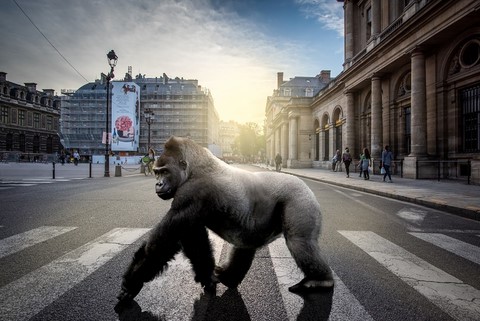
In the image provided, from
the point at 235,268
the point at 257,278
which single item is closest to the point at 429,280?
the point at 257,278

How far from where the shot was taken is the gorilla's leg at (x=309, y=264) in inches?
82.0

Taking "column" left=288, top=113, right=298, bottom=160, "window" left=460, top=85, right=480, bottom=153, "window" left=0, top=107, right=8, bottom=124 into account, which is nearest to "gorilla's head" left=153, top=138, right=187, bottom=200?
"window" left=460, top=85, right=480, bottom=153

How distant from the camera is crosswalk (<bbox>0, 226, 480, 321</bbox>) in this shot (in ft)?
6.71

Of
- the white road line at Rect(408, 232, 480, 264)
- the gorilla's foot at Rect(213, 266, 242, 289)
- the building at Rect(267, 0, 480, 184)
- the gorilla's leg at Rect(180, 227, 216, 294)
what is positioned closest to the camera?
the gorilla's leg at Rect(180, 227, 216, 294)

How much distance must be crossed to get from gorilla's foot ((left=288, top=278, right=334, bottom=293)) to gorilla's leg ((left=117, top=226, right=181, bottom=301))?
1080 millimetres

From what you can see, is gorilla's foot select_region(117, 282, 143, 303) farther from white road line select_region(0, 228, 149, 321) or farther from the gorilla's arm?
white road line select_region(0, 228, 149, 321)

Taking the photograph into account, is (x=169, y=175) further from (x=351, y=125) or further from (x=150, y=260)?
(x=351, y=125)

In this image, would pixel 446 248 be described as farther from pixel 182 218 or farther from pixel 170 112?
pixel 170 112

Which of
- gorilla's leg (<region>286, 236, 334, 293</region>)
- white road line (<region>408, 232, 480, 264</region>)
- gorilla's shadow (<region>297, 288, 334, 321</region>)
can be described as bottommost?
white road line (<region>408, 232, 480, 264</region>)

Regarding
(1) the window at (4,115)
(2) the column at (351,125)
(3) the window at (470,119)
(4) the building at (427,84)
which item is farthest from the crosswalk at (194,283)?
(1) the window at (4,115)

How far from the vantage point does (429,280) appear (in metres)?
2.64

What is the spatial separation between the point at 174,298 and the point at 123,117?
71.8 meters

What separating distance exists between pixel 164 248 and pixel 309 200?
1.14 m

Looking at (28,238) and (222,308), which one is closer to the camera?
(222,308)
